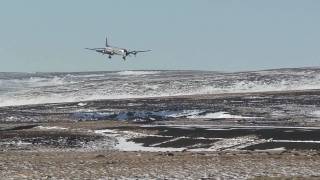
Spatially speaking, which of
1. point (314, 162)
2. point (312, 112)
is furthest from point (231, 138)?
point (312, 112)

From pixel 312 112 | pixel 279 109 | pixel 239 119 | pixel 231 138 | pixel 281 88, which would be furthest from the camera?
pixel 281 88

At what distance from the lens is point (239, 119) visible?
239 ft

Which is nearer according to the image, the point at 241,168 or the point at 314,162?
the point at 241,168

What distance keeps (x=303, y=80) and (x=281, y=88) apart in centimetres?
1196

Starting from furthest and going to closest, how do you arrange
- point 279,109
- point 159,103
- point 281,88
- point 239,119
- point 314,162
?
point 281,88
point 159,103
point 279,109
point 239,119
point 314,162

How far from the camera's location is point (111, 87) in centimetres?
15800

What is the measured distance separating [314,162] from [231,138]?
779 inches

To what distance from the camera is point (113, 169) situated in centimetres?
2661

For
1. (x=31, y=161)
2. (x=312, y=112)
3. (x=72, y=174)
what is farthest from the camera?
(x=312, y=112)

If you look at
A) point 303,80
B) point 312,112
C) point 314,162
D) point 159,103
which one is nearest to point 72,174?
point 314,162

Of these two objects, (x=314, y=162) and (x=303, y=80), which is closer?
(x=314, y=162)

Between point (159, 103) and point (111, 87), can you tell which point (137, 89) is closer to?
point (111, 87)

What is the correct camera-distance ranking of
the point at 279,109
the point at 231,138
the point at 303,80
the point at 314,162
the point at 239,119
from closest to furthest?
the point at 314,162, the point at 231,138, the point at 239,119, the point at 279,109, the point at 303,80

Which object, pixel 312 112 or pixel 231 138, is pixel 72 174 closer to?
pixel 231 138
